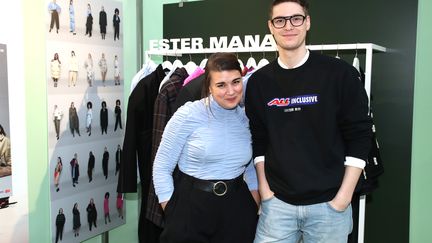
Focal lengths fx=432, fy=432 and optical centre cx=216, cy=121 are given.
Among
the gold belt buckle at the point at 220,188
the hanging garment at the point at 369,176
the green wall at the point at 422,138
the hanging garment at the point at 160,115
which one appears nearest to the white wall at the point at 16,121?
the hanging garment at the point at 160,115

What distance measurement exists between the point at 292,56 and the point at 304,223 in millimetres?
722

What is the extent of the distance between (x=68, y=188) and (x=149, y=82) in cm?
87

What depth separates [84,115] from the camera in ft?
9.32

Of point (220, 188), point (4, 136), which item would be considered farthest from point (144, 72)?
point (220, 188)

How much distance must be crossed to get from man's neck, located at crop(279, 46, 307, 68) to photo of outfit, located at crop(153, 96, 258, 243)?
34 cm

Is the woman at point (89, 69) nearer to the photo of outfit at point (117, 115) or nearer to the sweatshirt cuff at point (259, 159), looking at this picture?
the photo of outfit at point (117, 115)

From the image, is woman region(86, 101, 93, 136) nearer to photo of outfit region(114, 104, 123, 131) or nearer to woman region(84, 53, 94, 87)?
woman region(84, 53, 94, 87)

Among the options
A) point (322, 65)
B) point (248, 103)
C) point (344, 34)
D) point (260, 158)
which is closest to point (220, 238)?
point (260, 158)

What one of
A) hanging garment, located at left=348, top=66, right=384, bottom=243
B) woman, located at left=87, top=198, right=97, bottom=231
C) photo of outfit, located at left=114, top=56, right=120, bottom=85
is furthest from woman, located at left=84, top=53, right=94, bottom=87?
hanging garment, located at left=348, top=66, right=384, bottom=243

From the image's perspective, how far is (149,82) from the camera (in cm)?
261

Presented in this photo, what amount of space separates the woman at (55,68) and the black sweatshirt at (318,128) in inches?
56.0

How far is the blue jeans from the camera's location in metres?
1.82

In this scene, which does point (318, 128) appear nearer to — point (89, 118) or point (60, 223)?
point (89, 118)

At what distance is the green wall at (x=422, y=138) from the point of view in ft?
7.94
